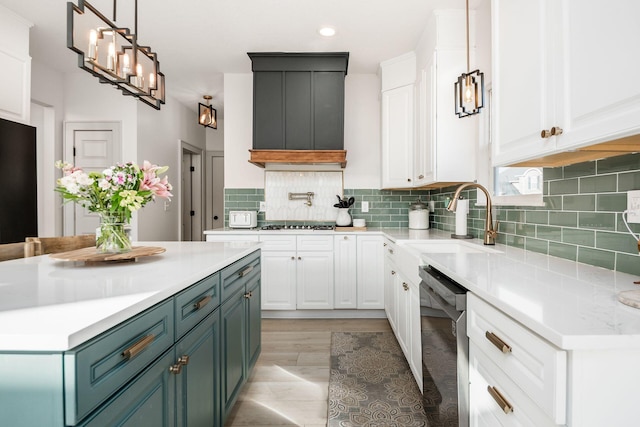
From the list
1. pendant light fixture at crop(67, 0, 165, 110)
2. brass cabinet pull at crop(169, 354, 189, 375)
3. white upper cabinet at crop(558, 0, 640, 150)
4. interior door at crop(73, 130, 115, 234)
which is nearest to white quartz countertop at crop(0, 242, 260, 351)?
brass cabinet pull at crop(169, 354, 189, 375)

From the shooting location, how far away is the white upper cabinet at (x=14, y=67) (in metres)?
2.84

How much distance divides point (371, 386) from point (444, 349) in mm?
1045

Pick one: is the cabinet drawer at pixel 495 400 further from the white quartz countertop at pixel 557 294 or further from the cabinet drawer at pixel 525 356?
the white quartz countertop at pixel 557 294

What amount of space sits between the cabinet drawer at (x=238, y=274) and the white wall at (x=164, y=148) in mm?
2810

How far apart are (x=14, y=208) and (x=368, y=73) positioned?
3.69 meters

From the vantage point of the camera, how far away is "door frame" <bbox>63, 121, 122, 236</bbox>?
4.29 m

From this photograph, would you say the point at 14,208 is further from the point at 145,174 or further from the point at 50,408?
the point at 50,408

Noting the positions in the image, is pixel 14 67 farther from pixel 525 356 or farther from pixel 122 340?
pixel 525 356

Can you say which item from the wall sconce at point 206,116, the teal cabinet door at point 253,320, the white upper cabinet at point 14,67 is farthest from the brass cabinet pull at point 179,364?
the wall sconce at point 206,116

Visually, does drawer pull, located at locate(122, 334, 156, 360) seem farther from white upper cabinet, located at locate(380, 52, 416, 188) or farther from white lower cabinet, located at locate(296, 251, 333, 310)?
white upper cabinet, located at locate(380, 52, 416, 188)

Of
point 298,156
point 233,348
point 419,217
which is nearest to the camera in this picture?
point 233,348

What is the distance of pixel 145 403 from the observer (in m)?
0.98

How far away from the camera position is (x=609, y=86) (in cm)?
94

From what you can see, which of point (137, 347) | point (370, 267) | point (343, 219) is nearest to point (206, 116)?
point (343, 219)
